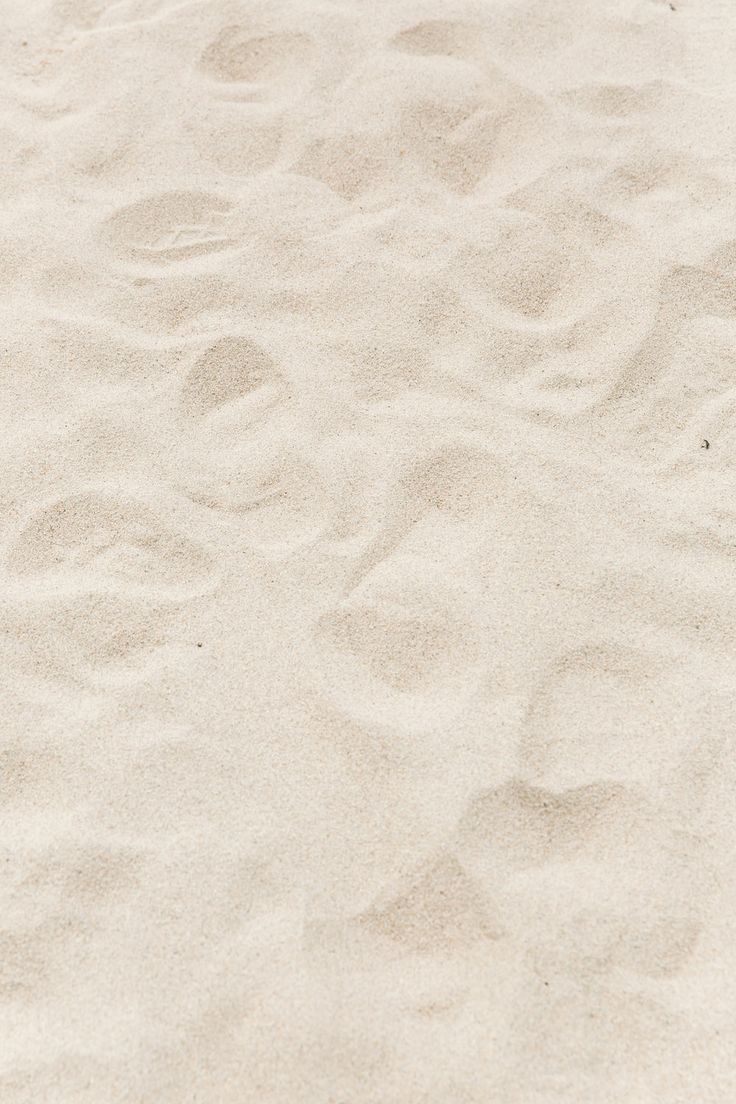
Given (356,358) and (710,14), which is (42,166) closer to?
(356,358)

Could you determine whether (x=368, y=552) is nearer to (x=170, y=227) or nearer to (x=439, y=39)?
(x=170, y=227)

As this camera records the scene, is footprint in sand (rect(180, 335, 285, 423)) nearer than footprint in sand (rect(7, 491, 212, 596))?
No

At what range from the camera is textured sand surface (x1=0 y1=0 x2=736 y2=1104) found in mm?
1659

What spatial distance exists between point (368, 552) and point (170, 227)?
0.95 m

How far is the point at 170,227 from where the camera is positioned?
2574mm

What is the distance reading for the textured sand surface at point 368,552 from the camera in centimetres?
166

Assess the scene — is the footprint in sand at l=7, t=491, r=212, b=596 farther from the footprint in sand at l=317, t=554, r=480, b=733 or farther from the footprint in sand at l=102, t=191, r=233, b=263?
the footprint in sand at l=102, t=191, r=233, b=263

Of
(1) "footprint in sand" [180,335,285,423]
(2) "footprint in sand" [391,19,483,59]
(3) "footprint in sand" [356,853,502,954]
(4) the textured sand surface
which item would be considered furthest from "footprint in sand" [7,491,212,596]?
(2) "footprint in sand" [391,19,483,59]

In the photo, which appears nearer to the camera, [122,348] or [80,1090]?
[80,1090]

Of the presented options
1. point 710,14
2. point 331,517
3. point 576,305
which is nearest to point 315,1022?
point 331,517

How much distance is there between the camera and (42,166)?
8.85 feet

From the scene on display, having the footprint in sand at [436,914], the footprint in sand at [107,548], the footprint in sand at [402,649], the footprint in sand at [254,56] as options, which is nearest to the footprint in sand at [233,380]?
the footprint in sand at [107,548]

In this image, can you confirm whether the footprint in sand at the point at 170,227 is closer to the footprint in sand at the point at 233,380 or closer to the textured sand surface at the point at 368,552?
the textured sand surface at the point at 368,552

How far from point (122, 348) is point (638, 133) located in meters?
1.24
